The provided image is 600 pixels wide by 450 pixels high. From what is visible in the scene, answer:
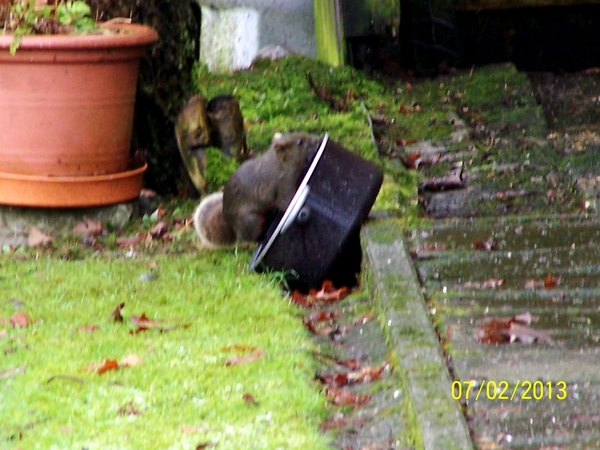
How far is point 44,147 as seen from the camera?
17.8ft

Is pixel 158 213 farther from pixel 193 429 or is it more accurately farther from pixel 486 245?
pixel 193 429

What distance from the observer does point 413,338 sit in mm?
3334

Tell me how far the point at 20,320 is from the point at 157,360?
858 mm

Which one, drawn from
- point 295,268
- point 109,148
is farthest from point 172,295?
point 109,148

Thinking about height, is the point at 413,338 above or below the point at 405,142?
above

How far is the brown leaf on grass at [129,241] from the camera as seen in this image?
18.1 ft

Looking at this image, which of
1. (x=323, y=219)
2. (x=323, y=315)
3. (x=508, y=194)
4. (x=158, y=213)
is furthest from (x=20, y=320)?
(x=508, y=194)

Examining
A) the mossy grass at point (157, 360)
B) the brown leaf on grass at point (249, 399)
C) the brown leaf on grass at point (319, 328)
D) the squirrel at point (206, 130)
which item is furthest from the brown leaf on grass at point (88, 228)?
the brown leaf on grass at point (249, 399)

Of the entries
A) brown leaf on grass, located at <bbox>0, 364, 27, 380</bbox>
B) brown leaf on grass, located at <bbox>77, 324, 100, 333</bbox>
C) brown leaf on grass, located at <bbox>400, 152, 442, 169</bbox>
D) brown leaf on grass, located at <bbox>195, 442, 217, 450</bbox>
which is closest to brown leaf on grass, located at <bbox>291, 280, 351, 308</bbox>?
brown leaf on grass, located at <bbox>77, 324, 100, 333</bbox>

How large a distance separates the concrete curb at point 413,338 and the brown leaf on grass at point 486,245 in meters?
0.32

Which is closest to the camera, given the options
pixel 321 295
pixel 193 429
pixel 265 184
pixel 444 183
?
pixel 193 429

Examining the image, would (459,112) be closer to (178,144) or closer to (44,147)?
(178,144)

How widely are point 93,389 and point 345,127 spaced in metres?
3.57

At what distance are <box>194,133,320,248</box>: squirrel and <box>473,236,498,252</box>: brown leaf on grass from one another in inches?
34.9
